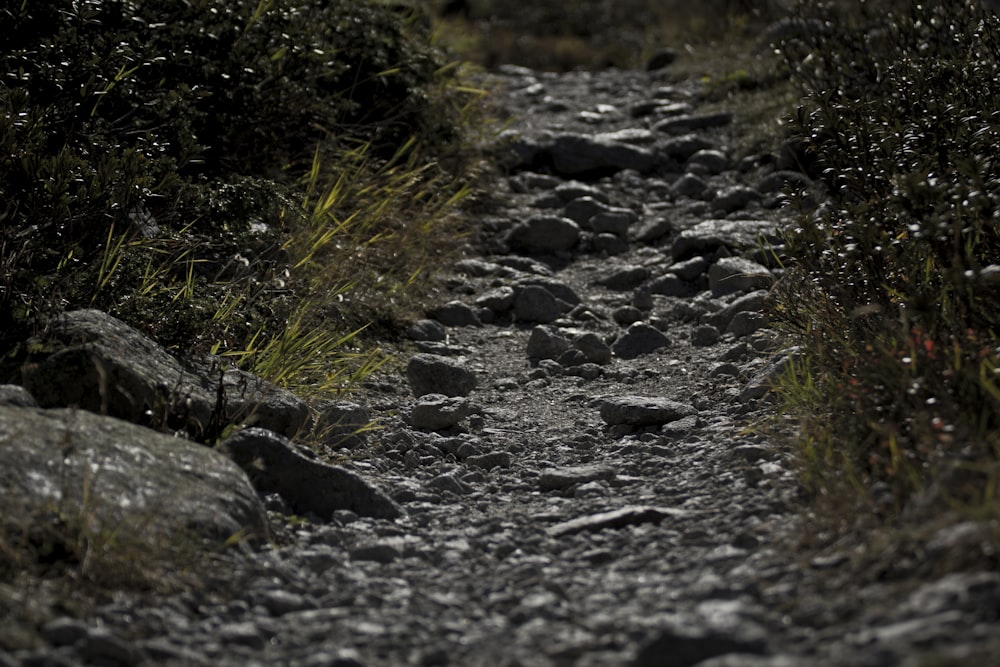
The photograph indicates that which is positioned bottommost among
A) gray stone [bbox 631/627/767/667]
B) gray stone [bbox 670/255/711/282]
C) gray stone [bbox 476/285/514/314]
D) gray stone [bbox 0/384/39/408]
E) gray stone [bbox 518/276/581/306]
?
gray stone [bbox 476/285/514/314]

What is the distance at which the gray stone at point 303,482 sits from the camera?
151 inches

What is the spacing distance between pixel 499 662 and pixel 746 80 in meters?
7.30

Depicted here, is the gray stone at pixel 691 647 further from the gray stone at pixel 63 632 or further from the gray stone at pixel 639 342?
the gray stone at pixel 639 342

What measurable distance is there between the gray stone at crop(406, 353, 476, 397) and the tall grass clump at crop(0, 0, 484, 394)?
47 cm

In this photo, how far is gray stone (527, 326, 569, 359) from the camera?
18.4 ft

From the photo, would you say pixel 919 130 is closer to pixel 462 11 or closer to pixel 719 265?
pixel 719 265

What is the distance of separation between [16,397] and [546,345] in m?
2.59

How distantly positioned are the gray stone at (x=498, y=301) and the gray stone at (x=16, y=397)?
9.53 ft

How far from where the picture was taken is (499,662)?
278 centimetres

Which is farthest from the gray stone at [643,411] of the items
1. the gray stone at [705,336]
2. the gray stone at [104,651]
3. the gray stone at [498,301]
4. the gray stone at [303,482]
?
the gray stone at [104,651]

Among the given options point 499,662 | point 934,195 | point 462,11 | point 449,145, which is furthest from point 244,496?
point 462,11

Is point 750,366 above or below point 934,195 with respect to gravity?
below

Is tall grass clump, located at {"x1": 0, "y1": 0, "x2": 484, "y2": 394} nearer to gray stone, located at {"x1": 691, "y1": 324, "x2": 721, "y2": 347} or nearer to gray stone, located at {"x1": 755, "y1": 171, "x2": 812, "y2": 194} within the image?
gray stone, located at {"x1": 691, "y1": 324, "x2": 721, "y2": 347}

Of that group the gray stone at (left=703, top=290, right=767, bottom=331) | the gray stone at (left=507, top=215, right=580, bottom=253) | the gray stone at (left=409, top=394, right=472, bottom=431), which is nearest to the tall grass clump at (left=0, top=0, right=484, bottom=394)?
the gray stone at (left=507, top=215, right=580, bottom=253)
